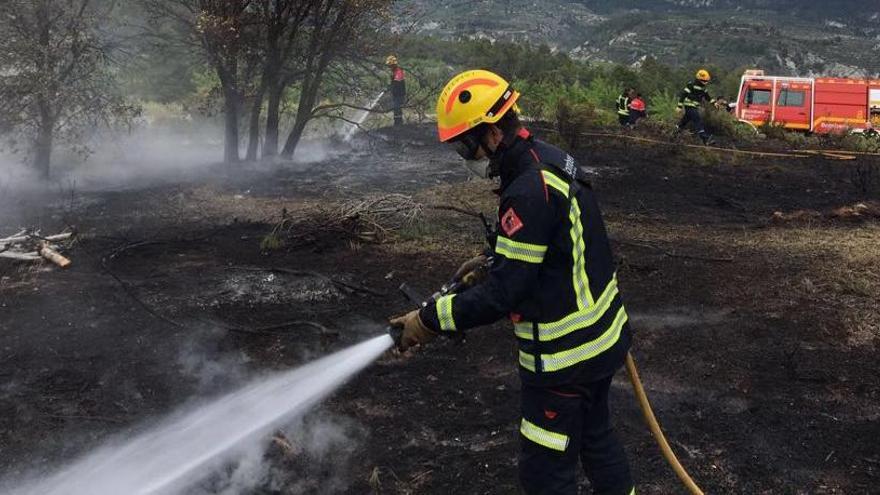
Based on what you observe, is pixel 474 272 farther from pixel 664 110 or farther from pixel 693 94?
pixel 664 110

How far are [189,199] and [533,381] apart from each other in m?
8.43

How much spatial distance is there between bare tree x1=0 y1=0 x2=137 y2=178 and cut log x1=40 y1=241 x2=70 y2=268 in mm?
4533

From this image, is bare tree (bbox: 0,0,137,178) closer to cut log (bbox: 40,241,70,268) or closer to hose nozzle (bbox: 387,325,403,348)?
cut log (bbox: 40,241,70,268)

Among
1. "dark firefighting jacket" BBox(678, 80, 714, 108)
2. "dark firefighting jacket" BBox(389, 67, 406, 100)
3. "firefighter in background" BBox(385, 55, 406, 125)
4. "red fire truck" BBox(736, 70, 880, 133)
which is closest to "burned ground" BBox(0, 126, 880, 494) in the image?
"dark firefighting jacket" BBox(678, 80, 714, 108)

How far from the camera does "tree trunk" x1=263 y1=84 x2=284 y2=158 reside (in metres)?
12.5

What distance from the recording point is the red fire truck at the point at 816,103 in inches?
709

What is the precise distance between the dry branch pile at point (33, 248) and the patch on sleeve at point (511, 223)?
5.60 meters

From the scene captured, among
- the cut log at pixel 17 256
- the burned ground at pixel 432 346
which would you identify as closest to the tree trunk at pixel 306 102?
the burned ground at pixel 432 346

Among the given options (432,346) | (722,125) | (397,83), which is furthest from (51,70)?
(722,125)

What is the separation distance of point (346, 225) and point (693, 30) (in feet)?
144

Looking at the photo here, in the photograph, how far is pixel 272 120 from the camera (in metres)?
13.1

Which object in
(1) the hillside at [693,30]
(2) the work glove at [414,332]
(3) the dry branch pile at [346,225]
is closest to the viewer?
(2) the work glove at [414,332]

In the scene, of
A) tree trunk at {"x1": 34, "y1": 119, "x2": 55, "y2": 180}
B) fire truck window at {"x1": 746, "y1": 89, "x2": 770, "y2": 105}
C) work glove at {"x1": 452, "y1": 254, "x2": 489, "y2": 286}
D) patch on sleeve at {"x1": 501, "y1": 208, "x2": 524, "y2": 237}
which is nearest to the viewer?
patch on sleeve at {"x1": 501, "y1": 208, "x2": 524, "y2": 237}

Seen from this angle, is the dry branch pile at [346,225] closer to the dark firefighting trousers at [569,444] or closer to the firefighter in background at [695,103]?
the dark firefighting trousers at [569,444]
